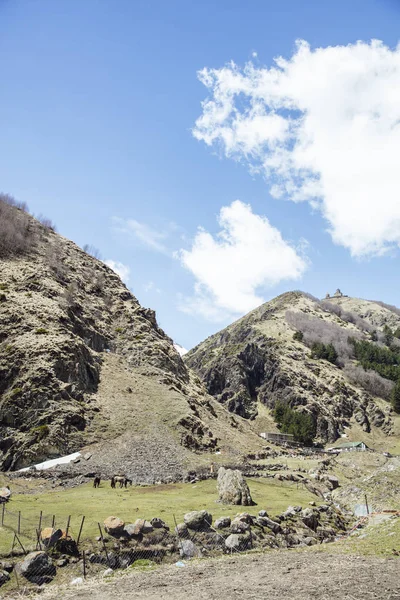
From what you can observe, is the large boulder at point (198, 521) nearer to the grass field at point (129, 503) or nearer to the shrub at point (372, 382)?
the grass field at point (129, 503)

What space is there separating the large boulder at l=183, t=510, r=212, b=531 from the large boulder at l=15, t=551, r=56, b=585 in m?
8.84

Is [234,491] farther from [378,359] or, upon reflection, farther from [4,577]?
[378,359]

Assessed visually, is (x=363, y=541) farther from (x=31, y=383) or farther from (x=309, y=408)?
(x=309, y=408)

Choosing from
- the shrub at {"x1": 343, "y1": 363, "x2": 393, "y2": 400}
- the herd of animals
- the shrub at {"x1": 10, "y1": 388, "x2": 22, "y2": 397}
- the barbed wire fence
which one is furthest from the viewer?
the shrub at {"x1": 343, "y1": 363, "x2": 393, "y2": 400}

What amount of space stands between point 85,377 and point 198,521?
51694 millimetres

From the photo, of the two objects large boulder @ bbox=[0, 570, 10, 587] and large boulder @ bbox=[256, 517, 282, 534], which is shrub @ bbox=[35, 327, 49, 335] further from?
large boulder @ bbox=[0, 570, 10, 587]

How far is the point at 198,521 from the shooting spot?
25.2 meters

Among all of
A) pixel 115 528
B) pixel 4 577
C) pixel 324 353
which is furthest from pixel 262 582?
pixel 324 353

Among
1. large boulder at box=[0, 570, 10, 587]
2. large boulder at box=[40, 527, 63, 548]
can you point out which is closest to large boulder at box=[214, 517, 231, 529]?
large boulder at box=[40, 527, 63, 548]

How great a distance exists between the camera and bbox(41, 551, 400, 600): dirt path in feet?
51.2

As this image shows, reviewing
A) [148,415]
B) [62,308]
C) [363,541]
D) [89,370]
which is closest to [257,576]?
[363,541]

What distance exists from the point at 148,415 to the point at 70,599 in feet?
174

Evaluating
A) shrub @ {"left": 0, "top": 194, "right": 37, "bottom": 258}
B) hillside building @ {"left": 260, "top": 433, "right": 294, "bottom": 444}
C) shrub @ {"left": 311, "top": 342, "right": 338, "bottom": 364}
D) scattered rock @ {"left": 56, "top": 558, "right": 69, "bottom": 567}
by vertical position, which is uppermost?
shrub @ {"left": 0, "top": 194, "right": 37, "bottom": 258}

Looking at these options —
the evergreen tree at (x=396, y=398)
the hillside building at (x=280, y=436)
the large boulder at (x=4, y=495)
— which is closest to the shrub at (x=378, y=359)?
the evergreen tree at (x=396, y=398)
